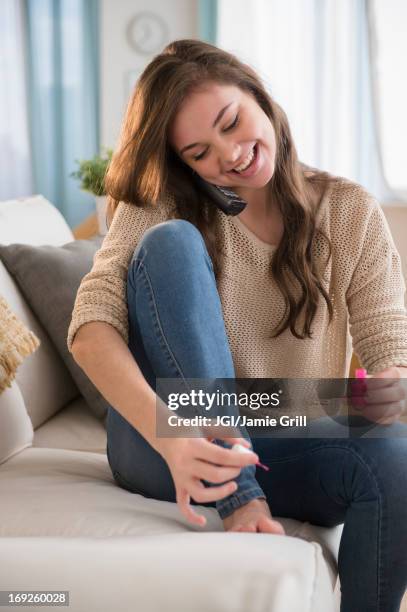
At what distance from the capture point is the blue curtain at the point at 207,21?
169 inches

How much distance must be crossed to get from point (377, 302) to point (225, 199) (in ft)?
1.08

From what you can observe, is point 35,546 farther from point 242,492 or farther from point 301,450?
point 301,450

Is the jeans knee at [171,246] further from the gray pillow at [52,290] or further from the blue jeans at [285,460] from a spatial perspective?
the gray pillow at [52,290]

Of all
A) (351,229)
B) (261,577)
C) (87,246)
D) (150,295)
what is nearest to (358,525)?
(261,577)

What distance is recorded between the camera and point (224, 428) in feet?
3.77

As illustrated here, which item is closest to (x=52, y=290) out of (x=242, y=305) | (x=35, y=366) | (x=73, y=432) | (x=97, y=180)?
(x=35, y=366)

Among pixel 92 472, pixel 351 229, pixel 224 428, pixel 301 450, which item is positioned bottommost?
pixel 92 472

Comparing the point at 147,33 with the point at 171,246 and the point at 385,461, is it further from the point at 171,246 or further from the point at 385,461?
the point at 385,461

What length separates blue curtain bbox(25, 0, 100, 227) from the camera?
15.0ft

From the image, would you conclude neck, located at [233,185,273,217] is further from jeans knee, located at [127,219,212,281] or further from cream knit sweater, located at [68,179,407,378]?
jeans knee, located at [127,219,212,281]

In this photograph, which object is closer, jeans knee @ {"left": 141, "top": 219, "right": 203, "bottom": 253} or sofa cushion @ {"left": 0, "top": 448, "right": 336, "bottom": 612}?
sofa cushion @ {"left": 0, "top": 448, "right": 336, "bottom": 612}

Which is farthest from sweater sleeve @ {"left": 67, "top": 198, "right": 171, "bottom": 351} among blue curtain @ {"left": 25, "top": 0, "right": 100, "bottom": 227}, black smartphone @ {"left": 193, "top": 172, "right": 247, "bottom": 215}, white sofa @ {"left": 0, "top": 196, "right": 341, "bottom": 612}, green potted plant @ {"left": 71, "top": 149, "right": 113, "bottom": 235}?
blue curtain @ {"left": 25, "top": 0, "right": 100, "bottom": 227}

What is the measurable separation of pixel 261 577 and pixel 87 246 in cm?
136

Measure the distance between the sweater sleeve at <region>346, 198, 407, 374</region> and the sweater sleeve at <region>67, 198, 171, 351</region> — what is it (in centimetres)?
38
